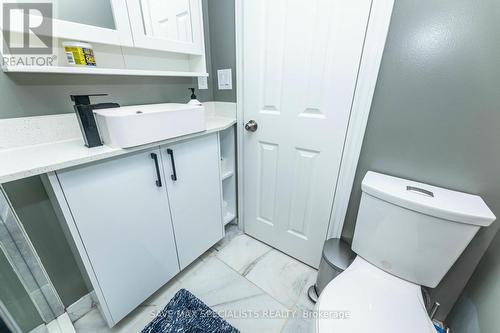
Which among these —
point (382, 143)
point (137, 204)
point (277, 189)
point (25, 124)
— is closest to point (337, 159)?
point (382, 143)

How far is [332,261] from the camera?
1107mm

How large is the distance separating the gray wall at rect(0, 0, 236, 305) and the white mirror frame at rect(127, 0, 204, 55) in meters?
0.18

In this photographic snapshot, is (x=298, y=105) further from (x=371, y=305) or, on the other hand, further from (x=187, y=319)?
(x=187, y=319)

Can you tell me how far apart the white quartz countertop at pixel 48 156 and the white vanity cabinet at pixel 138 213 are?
0.14 ft

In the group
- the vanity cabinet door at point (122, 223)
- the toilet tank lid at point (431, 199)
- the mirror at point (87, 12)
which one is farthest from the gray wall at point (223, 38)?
the toilet tank lid at point (431, 199)

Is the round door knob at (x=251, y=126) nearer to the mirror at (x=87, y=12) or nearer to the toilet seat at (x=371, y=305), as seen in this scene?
the mirror at (x=87, y=12)

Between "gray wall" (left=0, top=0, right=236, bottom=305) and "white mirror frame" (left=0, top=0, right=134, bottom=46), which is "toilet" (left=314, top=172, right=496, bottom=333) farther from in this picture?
"white mirror frame" (left=0, top=0, right=134, bottom=46)

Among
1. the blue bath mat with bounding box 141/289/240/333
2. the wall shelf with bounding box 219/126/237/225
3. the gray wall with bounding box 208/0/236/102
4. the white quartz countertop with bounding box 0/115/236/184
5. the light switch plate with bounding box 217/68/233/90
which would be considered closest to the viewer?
the white quartz countertop with bounding box 0/115/236/184

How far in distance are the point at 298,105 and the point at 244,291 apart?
1.16 metres

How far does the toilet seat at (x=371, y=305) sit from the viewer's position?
708mm

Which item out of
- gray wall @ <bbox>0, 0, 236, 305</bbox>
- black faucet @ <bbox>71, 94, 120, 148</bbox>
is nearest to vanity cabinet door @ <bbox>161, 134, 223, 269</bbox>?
black faucet @ <bbox>71, 94, 120, 148</bbox>

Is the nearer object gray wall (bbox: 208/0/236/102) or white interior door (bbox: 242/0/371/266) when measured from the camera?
white interior door (bbox: 242/0/371/266)

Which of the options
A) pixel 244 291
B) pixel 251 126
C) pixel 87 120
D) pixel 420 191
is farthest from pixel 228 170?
pixel 420 191

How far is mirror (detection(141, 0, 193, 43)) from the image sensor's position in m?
1.03
